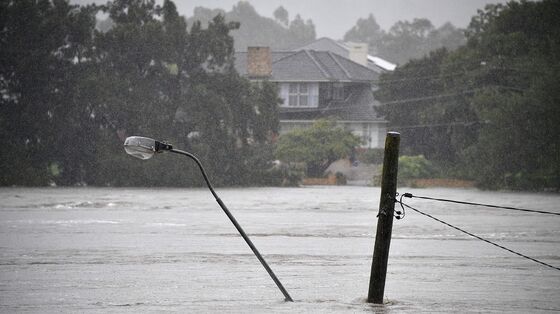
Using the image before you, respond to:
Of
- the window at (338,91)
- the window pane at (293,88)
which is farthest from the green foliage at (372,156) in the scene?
the window pane at (293,88)

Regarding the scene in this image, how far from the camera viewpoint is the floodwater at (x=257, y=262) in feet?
42.1

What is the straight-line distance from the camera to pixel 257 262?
17578 mm

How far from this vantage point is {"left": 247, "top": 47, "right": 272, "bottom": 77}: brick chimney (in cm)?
7375

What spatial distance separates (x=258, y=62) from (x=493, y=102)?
2489cm

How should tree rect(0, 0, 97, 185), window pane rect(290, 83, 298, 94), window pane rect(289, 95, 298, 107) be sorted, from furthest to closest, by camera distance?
window pane rect(290, 83, 298, 94) → window pane rect(289, 95, 298, 107) → tree rect(0, 0, 97, 185)

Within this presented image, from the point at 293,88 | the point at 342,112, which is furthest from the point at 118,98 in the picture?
the point at 342,112

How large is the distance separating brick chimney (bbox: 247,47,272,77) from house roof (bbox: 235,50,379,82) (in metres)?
1.06

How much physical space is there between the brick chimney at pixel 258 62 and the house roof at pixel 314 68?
1.06 metres

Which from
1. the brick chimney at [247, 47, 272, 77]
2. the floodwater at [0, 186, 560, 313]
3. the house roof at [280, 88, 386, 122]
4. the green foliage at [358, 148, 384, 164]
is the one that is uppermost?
the brick chimney at [247, 47, 272, 77]

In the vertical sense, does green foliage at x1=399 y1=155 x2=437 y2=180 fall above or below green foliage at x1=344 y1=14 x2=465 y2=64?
below

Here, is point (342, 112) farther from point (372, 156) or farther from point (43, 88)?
point (43, 88)

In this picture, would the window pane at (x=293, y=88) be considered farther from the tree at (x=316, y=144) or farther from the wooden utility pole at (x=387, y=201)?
the wooden utility pole at (x=387, y=201)

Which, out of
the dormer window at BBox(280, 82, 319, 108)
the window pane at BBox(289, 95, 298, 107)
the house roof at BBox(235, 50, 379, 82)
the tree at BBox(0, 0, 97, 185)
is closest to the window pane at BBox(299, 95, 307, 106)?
the dormer window at BBox(280, 82, 319, 108)

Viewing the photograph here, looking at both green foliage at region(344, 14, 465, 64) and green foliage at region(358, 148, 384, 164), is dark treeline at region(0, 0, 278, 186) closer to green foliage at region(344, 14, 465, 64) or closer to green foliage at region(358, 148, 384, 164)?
green foliage at region(358, 148, 384, 164)
